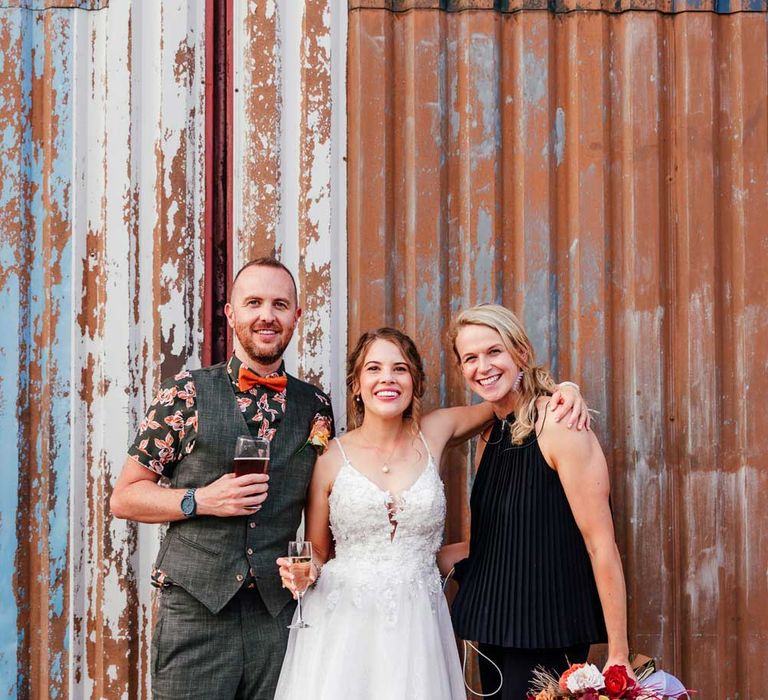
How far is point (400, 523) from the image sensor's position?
3051 mm

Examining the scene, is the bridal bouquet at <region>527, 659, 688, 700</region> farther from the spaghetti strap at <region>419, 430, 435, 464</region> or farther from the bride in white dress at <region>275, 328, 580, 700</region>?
the spaghetti strap at <region>419, 430, 435, 464</region>

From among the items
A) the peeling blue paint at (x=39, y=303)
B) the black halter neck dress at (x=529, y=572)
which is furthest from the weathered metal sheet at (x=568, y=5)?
the black halter neck dress at (x=529, y=572)

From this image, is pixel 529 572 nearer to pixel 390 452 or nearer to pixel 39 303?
pixel 390 452

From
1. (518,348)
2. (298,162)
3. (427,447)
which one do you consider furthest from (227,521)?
(298,162)

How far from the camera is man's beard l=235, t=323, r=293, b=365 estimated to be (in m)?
3.05

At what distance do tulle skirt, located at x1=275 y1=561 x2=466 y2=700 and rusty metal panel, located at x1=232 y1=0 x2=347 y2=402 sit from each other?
84cm

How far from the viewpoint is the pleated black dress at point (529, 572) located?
9.35 ft

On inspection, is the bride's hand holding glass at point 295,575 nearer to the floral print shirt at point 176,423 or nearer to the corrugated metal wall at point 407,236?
the floral print shirt at point 176,423

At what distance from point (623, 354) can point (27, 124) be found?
2513 mm

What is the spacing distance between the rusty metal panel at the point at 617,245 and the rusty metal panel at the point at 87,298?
70 centimetres

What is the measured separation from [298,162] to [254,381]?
1.00 m

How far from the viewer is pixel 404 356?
318cm

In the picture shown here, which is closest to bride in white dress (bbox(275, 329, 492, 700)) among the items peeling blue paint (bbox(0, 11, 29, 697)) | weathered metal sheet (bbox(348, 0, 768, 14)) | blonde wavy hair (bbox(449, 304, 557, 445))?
blonde wavy hair (bbox(449, 304, 557, 445))

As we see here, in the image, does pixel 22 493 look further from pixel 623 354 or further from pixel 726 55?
pixel 726 55
